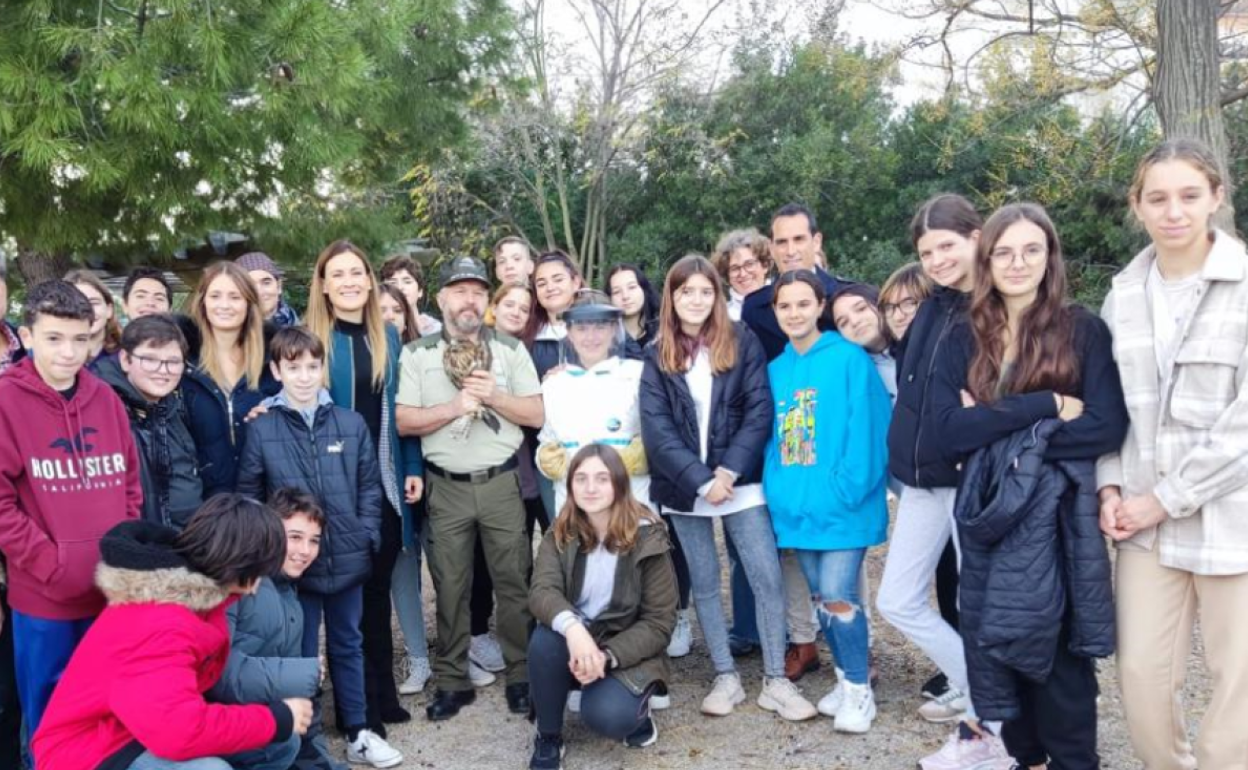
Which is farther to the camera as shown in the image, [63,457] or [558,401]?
[558,401]

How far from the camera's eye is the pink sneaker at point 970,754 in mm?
3643

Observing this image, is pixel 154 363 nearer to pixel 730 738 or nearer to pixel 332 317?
pixel 332 317

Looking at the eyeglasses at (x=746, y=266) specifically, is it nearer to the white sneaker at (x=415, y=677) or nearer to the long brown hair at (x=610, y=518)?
the long brown hair at (x=610, y=518)

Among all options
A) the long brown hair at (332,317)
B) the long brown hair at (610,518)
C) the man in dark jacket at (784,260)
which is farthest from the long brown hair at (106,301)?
the man in dark jacket at (784,260)

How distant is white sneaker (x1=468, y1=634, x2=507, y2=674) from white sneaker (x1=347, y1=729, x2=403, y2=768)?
965 millimetres

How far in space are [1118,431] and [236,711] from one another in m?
2.87

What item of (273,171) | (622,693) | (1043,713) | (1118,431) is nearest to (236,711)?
(622,693)

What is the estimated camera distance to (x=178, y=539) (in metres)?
3.04

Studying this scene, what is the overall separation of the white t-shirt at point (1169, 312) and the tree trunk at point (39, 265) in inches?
266

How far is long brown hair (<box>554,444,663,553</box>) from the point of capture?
13.1 feet

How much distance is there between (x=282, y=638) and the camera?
3.62m

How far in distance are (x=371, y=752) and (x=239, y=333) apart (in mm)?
1811

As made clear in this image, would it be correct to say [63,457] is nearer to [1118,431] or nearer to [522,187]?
[1118,431]

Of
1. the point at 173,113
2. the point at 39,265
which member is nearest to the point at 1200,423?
the point at 173,113
